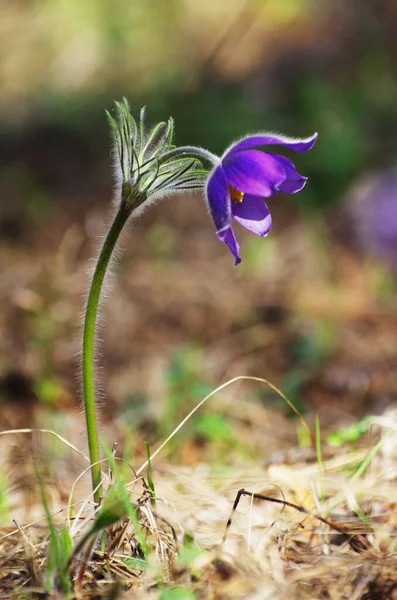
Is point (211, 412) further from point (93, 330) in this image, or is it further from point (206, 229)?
point (206, 229)

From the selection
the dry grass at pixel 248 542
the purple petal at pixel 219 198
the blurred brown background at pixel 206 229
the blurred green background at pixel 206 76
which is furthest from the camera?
the blurred green background at pixel 206 76

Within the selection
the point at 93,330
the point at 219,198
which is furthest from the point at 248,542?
the point at 219,198

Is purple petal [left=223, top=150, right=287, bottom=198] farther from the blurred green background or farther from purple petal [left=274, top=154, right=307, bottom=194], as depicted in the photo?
the blurred green background

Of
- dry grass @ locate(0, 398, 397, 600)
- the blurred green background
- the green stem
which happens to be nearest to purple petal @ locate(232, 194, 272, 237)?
the green stem

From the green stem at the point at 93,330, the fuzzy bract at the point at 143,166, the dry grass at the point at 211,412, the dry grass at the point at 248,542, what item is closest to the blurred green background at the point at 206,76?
the dry grass at the point at 211,412

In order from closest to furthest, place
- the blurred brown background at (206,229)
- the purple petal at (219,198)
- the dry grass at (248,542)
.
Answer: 1. the dry grass at (248,542)
2. the purple petal at (219,198)
3. the blurred brown background at (206,229)

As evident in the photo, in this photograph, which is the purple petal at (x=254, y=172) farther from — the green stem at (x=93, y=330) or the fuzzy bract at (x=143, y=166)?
the green stem at (x=93, y=330)

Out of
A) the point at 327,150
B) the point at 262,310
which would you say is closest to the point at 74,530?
the point at 262,310
